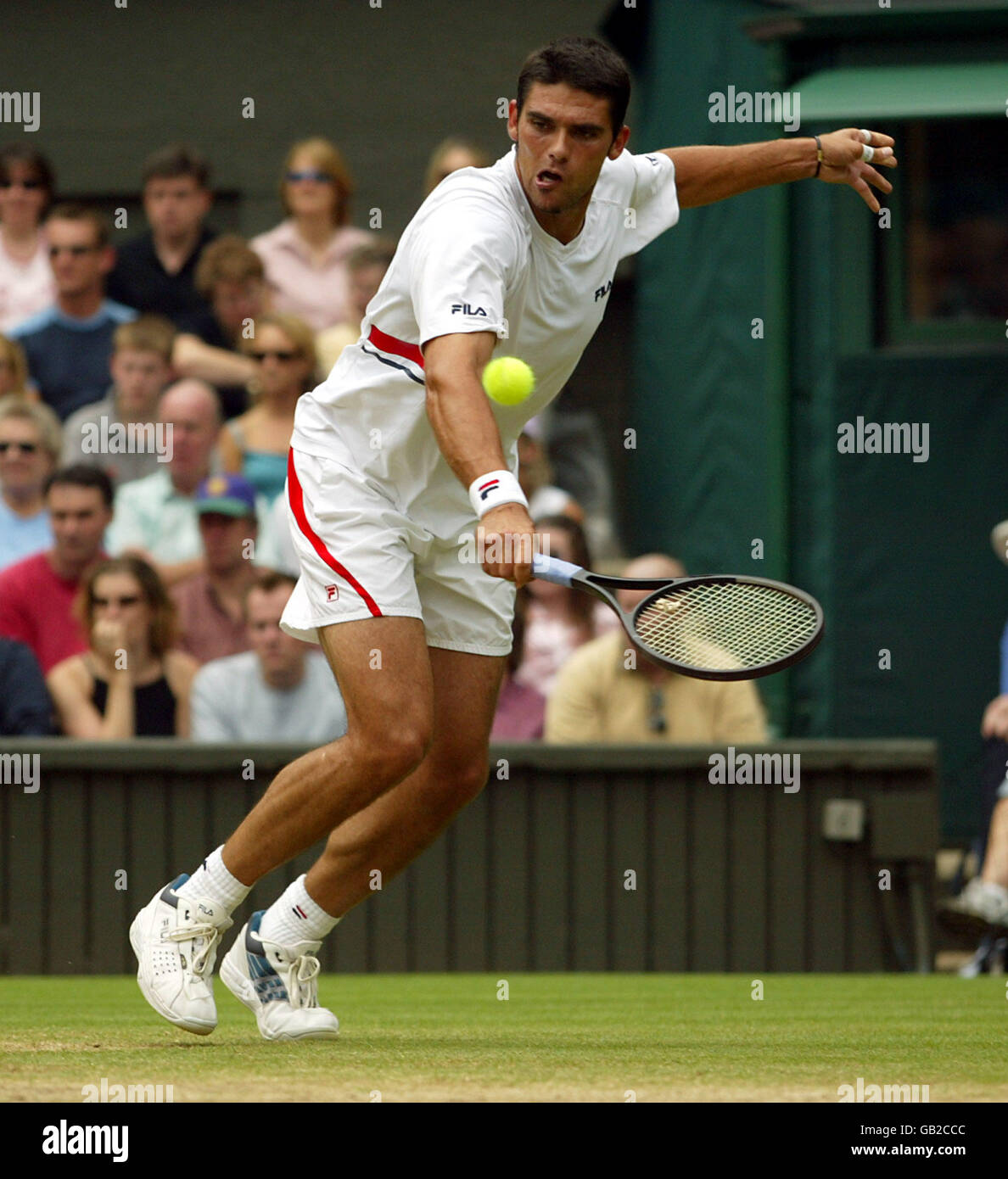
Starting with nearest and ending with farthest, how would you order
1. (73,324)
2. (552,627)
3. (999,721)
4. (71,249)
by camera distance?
(999,721) → (552,627) → (71,249) → (73,324)

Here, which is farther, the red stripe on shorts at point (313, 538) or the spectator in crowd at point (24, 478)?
the spectator in crowd at point (24, 478)

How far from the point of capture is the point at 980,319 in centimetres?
1051

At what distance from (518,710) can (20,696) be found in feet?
6.76

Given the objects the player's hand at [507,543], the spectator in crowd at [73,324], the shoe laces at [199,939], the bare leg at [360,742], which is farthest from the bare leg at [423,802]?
the spectator in crowd at [73,324]

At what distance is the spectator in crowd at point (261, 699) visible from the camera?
349 inches

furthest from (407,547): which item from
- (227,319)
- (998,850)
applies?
(227,319)

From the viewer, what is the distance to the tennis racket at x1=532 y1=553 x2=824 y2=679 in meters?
4.76

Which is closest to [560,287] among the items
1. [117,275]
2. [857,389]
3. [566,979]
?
[566,979]

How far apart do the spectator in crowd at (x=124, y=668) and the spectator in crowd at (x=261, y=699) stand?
0.49ft

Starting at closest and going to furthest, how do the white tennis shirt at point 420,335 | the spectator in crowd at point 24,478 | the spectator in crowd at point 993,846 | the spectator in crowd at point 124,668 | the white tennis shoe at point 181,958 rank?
1. the white tennis shirt at point 420,335
2. the white tennis shoe at point 181,958
3. the spectator in crowd at point 993,846
4. the spectator in crowd at point 124,668
5. the spectator in crowd at point 24,478

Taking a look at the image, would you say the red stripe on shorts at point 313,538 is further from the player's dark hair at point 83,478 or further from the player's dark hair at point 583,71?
the player's dark hair at point 83,478

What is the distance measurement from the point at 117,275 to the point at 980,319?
426 cm

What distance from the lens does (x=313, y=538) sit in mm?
5109

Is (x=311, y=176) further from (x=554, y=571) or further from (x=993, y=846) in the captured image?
(x=554, y=571)
